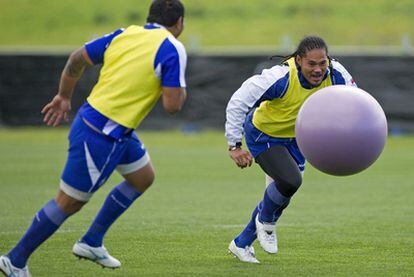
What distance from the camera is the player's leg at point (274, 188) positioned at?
8516 millimetres

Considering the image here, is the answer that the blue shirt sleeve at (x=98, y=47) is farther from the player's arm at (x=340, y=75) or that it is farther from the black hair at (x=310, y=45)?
the player's arm at (x=340, y=75)

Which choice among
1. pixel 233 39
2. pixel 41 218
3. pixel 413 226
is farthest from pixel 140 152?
pixel 233 39

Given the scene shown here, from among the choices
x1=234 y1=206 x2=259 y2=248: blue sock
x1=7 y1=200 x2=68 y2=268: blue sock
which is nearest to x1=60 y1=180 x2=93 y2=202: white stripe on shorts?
x1=7 y1=200 x2=68 y2=268: blue sock

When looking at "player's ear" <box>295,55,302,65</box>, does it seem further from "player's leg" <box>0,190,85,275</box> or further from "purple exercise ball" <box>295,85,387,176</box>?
"player's leg" <box>0,190,85,275</box>

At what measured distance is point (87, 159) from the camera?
7.16m

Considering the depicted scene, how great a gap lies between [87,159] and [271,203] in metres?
2.06

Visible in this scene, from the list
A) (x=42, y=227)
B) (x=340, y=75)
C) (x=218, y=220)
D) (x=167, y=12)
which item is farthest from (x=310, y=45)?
(x=218, y=220)

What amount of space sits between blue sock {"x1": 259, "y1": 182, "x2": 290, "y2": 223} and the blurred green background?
98.0 feet

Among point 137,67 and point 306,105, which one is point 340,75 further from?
point 137,67

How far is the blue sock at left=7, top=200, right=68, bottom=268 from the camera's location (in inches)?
284

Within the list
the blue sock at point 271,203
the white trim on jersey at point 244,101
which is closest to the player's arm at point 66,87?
the white trim on jersey at point 244,101

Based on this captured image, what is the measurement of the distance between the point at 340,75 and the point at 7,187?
719cm

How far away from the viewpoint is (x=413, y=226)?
430 inches

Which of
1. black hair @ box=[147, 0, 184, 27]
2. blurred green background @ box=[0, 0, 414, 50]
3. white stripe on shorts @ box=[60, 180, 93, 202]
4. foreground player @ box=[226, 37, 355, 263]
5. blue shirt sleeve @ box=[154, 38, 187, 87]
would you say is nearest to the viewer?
blue shirt sleeve @ box=[154, 38, 187, 87]
